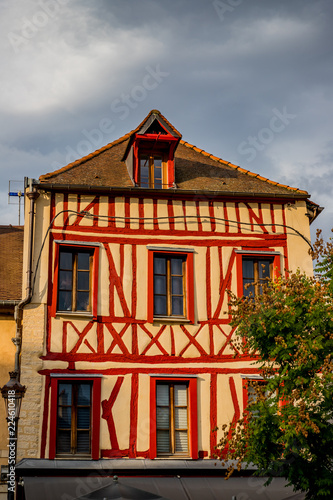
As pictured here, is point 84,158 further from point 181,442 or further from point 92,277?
point 181,442

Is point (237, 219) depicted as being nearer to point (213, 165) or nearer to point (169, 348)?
point (213, 165)

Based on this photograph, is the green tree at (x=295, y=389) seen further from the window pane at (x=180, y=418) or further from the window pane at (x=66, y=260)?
the window pane at (x=66, y=260)

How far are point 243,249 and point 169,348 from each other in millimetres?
2749

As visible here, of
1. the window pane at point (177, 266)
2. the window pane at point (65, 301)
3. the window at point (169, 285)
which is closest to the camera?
the window pane at point (65, 301)

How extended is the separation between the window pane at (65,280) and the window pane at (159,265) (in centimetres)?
181

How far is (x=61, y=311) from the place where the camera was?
15711 mm

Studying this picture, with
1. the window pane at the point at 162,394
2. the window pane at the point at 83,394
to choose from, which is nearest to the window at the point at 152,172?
the window pane at the point at 162,394

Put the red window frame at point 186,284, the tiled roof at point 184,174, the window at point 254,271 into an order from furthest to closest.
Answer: the tiled roof at point 184,174 < the window at point 254,271 < the red window frame at point 186,284

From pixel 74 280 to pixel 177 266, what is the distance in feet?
7.35

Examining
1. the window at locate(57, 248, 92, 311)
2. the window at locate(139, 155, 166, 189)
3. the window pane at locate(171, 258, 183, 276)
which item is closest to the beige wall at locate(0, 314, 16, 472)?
the window at locate(57, 248, 92, 311)

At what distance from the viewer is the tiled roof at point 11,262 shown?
655 inches

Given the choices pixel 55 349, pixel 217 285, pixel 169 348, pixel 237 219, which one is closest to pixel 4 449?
pixel 55 349

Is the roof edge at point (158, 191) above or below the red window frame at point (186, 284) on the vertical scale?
above

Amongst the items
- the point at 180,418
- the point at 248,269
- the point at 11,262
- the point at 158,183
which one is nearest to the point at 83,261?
the point at 11,262
